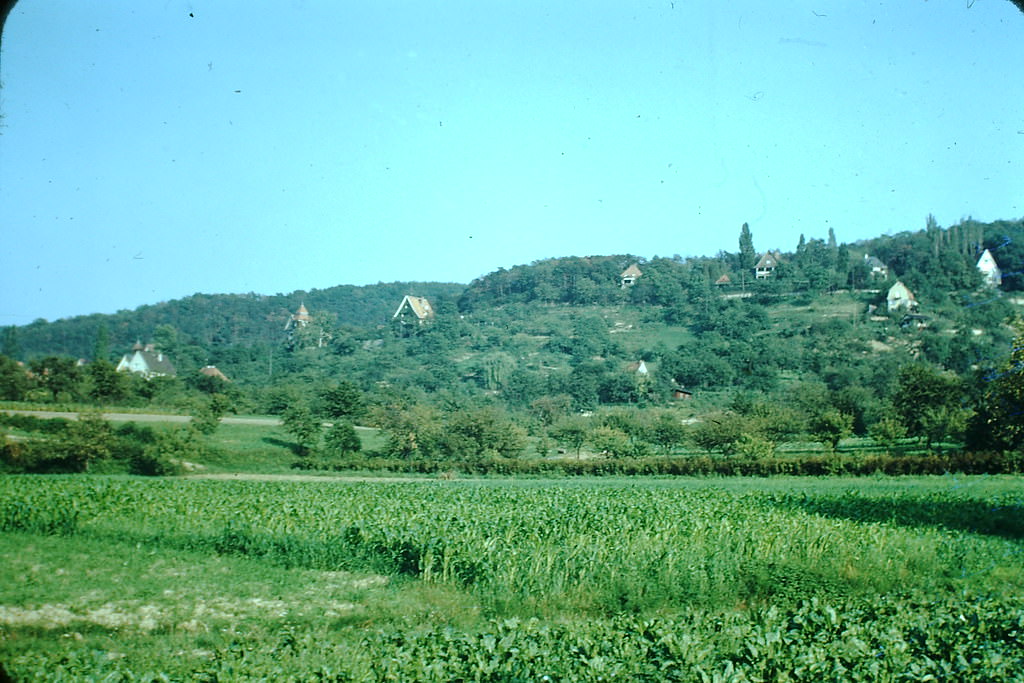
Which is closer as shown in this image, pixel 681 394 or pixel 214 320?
pixel 214 320

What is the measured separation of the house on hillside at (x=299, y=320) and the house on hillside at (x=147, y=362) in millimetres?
24166

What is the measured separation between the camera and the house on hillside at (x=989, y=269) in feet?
192

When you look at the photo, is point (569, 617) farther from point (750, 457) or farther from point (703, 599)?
point (750, 457)

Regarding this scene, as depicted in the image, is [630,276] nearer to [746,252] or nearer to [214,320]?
[746,252]

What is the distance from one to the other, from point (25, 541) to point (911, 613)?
15401 millimetres

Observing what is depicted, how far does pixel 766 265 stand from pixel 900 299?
81.8 feet

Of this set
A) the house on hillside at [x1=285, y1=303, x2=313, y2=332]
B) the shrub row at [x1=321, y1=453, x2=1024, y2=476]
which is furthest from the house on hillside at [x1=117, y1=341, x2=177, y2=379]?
the house on hillside at [x1=285, y1=303, x2=313, y2=332]

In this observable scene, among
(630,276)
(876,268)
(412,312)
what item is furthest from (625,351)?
(876,268)

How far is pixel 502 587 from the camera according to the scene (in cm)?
1073

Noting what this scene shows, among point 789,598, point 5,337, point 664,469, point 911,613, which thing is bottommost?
point 664,469

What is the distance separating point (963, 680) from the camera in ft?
20.8

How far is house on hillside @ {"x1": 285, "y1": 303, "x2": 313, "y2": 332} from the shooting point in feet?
251

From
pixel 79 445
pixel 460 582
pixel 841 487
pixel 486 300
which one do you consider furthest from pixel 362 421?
pixel 486 300

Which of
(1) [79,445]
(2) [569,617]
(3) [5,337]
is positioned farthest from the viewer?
(3) [5,337]
